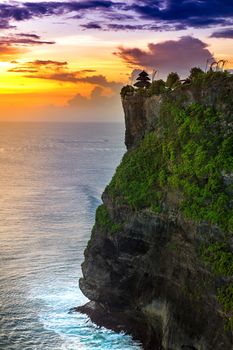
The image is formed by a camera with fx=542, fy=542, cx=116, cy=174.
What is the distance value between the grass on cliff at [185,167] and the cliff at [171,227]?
0.07 m

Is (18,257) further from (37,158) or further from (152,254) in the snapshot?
(37,158)

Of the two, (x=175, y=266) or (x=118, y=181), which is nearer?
(x=175, y=266)

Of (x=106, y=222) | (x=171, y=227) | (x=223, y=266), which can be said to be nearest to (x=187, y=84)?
(x=171, y=227)

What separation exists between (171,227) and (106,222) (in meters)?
7.74

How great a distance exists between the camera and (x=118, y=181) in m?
42.4

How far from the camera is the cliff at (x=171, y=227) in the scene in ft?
105

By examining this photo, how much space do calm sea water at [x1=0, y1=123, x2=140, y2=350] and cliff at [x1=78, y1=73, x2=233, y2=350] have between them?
325 centimetres

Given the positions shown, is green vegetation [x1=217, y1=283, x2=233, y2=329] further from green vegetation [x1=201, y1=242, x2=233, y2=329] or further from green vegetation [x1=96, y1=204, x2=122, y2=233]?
green vegetation [x1=96, y1=204, x2=122, y2=233]

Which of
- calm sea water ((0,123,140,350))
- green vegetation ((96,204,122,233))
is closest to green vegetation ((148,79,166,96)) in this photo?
green vegetation ((96,204,122,233))

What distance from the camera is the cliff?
31984 mm

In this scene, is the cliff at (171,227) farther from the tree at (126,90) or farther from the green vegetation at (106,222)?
the tree at (126,90)

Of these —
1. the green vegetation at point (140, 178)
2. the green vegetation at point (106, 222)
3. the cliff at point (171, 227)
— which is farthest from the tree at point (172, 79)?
the green vegetation at point (106, 222)

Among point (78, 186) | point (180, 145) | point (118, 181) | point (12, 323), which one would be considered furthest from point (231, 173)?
point (78, 186)

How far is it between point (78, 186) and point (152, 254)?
66.4 metres
